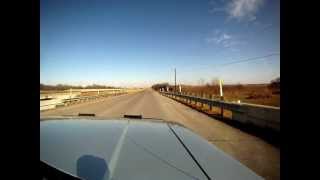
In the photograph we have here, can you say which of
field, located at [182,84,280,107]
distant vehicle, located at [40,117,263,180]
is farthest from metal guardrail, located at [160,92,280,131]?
distant vehicle, located at [40,117,263,180]

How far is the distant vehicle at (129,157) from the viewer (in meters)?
1.57

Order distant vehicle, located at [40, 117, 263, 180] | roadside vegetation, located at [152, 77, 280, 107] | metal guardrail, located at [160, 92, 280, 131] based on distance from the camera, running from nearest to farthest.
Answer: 1. distant vehicle, located at [40, 117, 263, 180]
2. metal guardrail, located at [160, 92, 280, 131]
3. roadside vegetation, located at [152, 77, 280, 107]

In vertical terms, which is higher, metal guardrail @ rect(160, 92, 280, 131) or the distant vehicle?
the distant vehicle

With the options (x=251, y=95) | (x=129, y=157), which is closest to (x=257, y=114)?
(x=129, y=157)

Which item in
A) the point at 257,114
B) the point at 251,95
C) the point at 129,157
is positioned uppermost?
the point at 129,157

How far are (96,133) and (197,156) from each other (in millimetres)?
943

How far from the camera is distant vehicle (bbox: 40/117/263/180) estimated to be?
1.57 metres

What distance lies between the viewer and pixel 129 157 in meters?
1.78

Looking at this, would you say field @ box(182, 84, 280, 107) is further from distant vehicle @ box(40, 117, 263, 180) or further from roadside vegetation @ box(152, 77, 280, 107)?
distant vehicle @ box(40, 117, 263, 180)

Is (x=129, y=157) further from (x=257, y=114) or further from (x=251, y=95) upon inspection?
(x=251, y=95)

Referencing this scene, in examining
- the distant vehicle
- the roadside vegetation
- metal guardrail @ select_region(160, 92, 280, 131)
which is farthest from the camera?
the roadside vegetation

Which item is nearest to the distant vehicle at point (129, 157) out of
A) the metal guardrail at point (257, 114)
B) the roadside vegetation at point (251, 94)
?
the roadside vegetation at point (251, 94)

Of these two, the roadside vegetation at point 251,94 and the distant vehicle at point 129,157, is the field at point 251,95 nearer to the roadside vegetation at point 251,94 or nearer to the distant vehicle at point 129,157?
the roadside vegetation at point 251,94
